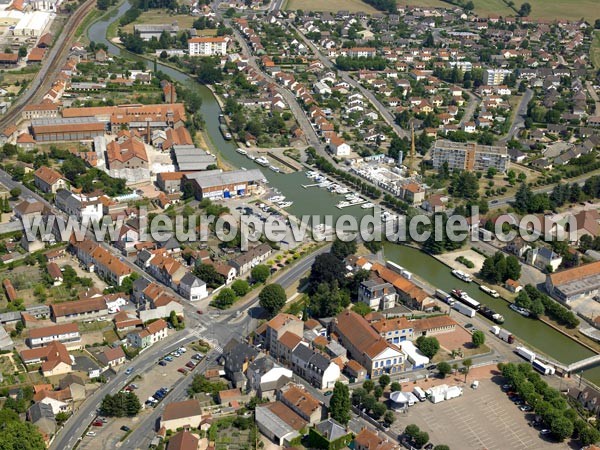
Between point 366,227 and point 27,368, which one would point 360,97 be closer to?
point 366,227

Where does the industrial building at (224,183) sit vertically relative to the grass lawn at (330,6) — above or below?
below

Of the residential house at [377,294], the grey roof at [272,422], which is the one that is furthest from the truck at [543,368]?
the grey roof at [272,422]

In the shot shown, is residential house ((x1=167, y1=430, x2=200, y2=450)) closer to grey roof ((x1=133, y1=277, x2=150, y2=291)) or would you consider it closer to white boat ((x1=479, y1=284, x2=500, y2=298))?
grey roof ((x1=133, y1=277, x2=150, y2=291))

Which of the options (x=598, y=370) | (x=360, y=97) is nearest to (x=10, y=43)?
(x=360, y=97)

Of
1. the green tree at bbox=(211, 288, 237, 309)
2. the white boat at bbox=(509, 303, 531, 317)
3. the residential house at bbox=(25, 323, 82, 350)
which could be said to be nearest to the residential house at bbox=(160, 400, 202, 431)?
the residential house at bbox=(25, 323, 82, 350)

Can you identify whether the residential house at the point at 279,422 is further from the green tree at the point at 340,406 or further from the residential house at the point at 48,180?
the residential house at the point at 48,180

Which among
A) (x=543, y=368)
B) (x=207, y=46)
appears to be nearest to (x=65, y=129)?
(x=207, y=46)
